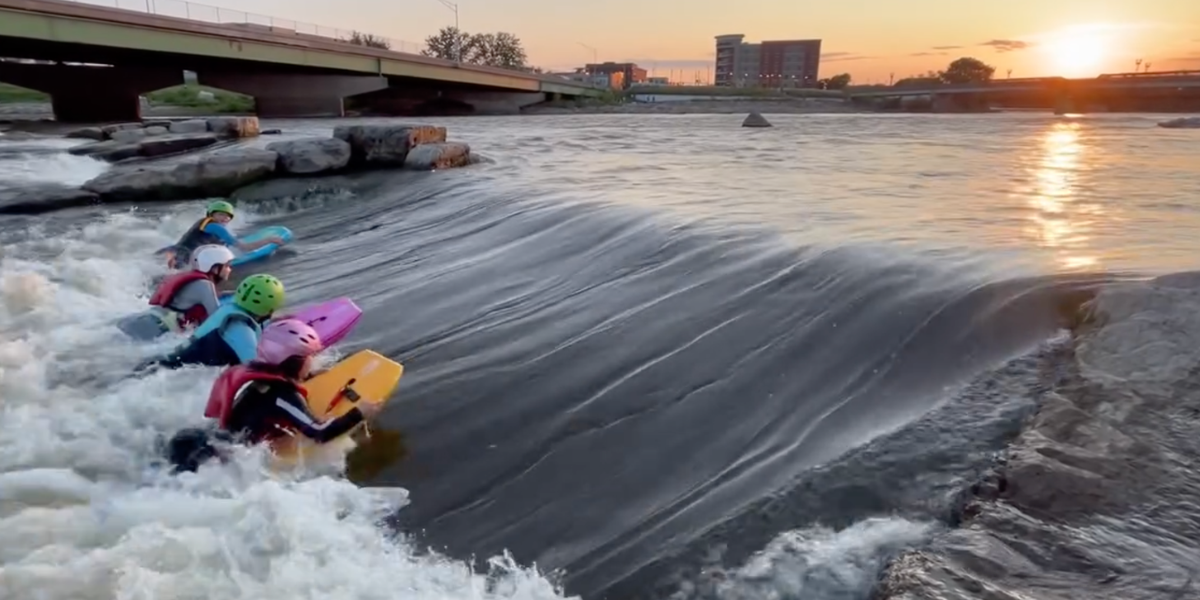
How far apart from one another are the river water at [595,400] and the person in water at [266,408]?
22 centimetres

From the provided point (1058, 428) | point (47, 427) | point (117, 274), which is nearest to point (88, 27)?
point (117, 274)

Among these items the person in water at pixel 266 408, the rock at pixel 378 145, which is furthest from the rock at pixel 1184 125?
the person in water at pixel 266 408

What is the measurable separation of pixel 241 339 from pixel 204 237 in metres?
5.09

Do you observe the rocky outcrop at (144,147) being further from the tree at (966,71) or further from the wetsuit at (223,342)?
the tree at (966,71)

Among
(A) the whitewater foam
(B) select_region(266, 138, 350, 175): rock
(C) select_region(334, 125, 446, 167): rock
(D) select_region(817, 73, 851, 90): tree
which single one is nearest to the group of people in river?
(A) the whitewater foam

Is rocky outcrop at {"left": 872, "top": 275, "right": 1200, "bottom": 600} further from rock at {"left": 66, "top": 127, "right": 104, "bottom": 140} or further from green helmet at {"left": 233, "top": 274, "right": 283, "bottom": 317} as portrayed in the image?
rock at {"left": 66, "top": 127, "right": 104, "bottom": 140}

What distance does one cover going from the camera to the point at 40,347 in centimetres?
746

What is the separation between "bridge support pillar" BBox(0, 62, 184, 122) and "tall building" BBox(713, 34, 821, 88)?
114 metres

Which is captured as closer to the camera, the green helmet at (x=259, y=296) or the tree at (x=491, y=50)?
the green helmet at (x=259, y=296)

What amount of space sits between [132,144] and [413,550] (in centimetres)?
2263

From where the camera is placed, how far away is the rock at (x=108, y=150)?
70.5ft

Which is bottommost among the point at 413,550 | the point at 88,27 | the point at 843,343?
the point at 413,550

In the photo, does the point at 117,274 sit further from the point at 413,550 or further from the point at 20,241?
the point at 413,550

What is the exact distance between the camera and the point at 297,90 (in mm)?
46688
